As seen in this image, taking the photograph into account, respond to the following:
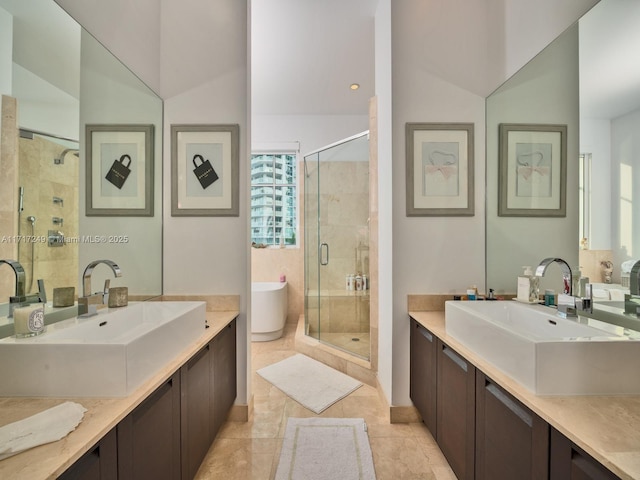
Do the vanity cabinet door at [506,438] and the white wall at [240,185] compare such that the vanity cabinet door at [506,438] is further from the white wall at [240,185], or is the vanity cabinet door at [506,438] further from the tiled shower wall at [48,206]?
the tiled shower wall at [48,206]

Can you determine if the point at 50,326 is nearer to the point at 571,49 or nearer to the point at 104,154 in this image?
the point at 104,154

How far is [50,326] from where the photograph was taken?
3.55 ft

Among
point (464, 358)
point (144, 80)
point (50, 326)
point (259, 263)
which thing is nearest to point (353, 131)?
point (259, 263)

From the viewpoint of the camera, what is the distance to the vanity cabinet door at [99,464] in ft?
2.17

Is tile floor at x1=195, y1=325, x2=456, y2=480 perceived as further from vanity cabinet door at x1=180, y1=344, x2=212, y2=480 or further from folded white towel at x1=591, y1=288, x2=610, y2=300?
folded white towel at x1=591, y1=288, x2=610, y2=300

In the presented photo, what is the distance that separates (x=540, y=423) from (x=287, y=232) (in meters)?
3.62

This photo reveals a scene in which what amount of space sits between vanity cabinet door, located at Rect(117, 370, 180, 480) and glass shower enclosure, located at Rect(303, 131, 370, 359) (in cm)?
190

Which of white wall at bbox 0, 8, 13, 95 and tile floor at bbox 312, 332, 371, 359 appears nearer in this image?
white wall at bbox 0, 8, 13, 95

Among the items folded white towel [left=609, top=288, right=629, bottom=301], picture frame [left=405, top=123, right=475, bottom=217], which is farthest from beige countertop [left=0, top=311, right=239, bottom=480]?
folded white towel [left=609, top=288, right=629, bottom=301]

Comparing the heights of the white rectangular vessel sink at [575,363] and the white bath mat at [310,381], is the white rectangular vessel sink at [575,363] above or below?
above

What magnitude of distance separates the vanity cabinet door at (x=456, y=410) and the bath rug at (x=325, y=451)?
1.41ft

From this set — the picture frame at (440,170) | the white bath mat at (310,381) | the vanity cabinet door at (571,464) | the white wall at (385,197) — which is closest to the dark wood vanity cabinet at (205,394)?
the white bath mat at (310,381)

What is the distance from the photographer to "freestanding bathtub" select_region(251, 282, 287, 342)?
3361 mm

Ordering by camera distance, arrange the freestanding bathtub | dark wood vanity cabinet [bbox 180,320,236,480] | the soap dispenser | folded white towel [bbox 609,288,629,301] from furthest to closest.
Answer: the freestanding bathtub, the soap dispenser, dark wood vanity cabinet [bbox 180,320,236,480], folded white towel [bbox 609,288,629,301]
